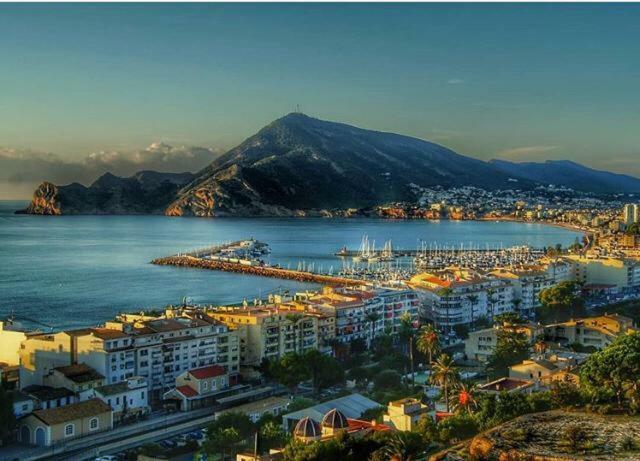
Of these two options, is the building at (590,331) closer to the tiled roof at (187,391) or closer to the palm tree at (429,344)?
the palm tree at (429,344)

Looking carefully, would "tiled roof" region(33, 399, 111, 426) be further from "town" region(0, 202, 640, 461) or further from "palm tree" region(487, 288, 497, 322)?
"palm tree" region(487, 288, 497, 322)

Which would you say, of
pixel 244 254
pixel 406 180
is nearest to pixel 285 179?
pixel 406 180

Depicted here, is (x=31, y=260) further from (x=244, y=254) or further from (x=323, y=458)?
(x=323, y=458)

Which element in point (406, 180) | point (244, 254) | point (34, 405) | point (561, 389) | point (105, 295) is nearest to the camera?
point (561, 389)

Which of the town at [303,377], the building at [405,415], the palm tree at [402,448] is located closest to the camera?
the palm tree at [402,448]

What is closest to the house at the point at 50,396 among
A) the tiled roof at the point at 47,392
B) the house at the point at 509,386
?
the tiled roof at the point at 47,392

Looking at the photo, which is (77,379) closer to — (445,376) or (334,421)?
(334,421)
